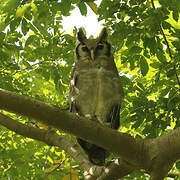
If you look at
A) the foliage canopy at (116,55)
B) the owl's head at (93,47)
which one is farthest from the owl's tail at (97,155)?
the owl's head at (93,47)

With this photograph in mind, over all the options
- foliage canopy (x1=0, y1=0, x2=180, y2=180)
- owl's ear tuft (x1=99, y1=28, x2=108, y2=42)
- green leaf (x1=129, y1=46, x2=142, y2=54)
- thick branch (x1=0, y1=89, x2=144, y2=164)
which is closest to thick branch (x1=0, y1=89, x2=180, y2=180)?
thick branch (x1=0, y1=89, x2=144, y2=164)

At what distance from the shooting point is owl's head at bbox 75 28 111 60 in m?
4.06

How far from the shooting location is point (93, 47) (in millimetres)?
4094

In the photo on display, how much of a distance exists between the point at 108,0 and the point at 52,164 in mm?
2645

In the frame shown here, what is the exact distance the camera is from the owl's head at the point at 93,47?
4062 mm

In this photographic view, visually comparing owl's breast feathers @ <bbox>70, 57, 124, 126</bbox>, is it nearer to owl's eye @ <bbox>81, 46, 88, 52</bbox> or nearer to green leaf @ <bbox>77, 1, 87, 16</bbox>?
owl's eye @ <bbox>81, 46, 88, 52</bbox>

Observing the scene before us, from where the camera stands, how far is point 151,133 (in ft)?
10.9

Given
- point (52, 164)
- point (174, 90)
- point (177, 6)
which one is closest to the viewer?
point (177, 6)

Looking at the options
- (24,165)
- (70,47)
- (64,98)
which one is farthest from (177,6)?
(64,98)

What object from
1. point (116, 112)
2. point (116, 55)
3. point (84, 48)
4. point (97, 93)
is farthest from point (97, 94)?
point (116, 55)

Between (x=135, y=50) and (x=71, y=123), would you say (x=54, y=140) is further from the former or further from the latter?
(x=71, y=123)

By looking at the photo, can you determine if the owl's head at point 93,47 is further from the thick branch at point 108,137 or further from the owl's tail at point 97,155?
the thick branch at point 108,137

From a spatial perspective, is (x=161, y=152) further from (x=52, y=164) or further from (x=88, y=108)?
(x=52, y=164)

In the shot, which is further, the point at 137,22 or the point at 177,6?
the point at 137,22
